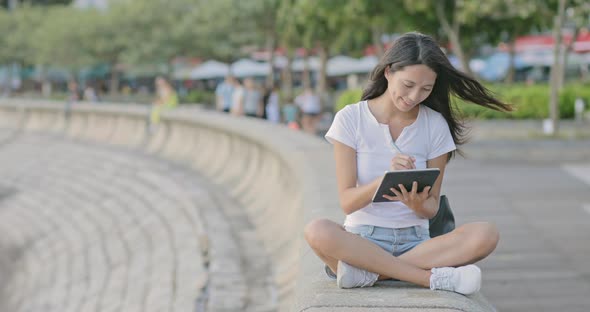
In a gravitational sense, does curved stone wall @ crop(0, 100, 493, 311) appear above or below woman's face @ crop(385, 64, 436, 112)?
below

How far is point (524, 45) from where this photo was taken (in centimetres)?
5016

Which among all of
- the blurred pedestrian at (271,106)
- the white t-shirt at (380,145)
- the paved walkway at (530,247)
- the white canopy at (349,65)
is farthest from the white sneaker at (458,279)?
the white canopy at (349,65)

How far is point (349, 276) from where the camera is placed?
3734 mm

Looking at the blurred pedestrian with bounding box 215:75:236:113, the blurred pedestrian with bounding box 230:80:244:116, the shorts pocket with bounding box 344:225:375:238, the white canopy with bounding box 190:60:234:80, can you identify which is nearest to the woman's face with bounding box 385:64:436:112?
the shorts pocket with bounding box 344:225:375:238

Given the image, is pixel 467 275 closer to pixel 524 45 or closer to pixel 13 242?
pixel 13 242

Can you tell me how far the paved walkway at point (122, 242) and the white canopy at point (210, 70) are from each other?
35.0 meters

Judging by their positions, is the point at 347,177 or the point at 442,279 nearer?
the point at 442,279

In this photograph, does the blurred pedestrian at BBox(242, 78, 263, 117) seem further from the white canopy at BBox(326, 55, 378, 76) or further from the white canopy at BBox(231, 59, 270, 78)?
the white canopy at BBox(231, 59, 270, 78)

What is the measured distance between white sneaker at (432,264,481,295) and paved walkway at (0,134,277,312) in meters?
2.88

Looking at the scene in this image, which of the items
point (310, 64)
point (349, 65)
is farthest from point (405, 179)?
point (310, 64)

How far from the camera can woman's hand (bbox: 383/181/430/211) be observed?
3738mm

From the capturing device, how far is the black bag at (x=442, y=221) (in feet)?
14.2

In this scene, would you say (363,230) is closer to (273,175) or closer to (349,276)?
(349,276)

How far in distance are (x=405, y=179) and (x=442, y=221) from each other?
2.32ft
